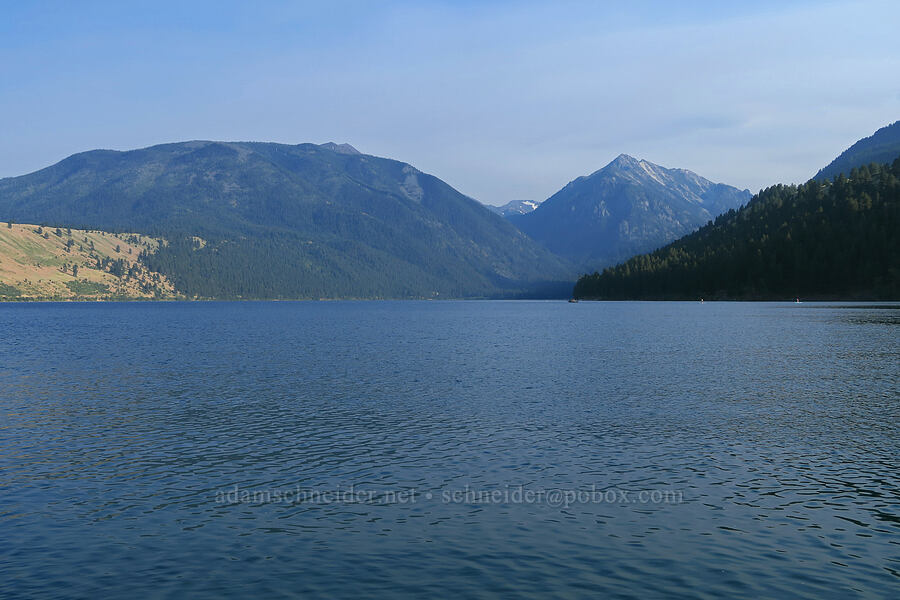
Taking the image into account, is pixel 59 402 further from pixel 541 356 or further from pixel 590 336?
pixel 590 336

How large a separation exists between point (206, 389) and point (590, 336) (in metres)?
83.0

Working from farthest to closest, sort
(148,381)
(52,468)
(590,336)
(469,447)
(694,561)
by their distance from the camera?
1. (590,336)
2. (148,381)
3. (469,447)
4. (52,468)
5. (694,561)

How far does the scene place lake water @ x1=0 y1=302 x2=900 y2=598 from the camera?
21.6 meters

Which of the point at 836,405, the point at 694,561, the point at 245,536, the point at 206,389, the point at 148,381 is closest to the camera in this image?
the point at 694,561

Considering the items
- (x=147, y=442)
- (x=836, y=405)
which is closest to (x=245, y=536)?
(x=147, y=442)

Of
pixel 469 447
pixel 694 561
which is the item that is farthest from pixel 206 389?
pixel 694 561

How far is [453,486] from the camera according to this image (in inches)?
1227

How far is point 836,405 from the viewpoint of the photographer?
171 ft

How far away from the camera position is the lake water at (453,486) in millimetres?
21594

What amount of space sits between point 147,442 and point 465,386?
3065 centimetres

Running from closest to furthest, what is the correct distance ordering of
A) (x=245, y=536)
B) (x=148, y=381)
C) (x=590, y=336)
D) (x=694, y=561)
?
(x=694, y=561) → (x=245, y=536) → (x=148, y=381) → (x=590, y=336)

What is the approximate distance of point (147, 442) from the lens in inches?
1610

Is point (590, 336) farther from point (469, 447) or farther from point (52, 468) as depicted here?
point (52, 468)

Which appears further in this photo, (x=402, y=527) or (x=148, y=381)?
(x=148, y=381)
